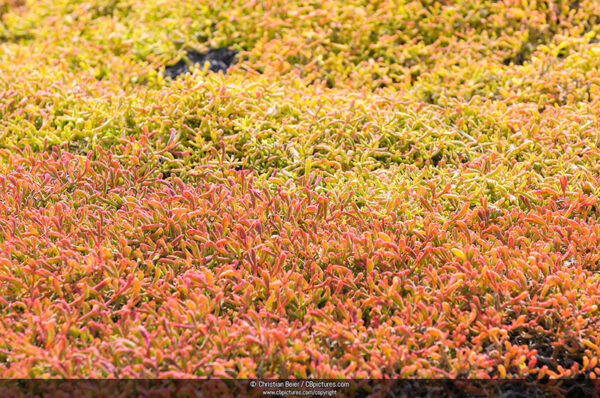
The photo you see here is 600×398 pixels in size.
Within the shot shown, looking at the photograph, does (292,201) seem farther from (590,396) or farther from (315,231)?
(590,396)

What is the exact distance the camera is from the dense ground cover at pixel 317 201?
229cm

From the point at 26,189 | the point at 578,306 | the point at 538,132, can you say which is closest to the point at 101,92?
the point at 26,189

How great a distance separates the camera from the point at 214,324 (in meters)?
2.30

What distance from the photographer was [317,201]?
10.1 ft

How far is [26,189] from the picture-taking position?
3117 mm

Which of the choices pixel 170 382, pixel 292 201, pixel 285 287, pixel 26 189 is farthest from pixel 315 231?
pixel 26 189

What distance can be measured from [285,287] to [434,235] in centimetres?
81

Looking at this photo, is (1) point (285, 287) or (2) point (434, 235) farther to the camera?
(2) point (434, 235)

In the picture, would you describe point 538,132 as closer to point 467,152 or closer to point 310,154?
point 467,152

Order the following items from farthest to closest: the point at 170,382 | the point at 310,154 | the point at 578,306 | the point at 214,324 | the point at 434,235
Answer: the point at 310,154
the point at 434,235
the point at 578,306
the point at 214,324
the point at 170,382

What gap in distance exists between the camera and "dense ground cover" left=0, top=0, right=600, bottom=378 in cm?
229

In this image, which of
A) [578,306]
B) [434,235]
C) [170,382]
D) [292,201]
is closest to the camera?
[170,382]

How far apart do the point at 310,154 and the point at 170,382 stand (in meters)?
1.78

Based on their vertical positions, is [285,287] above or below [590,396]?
above
